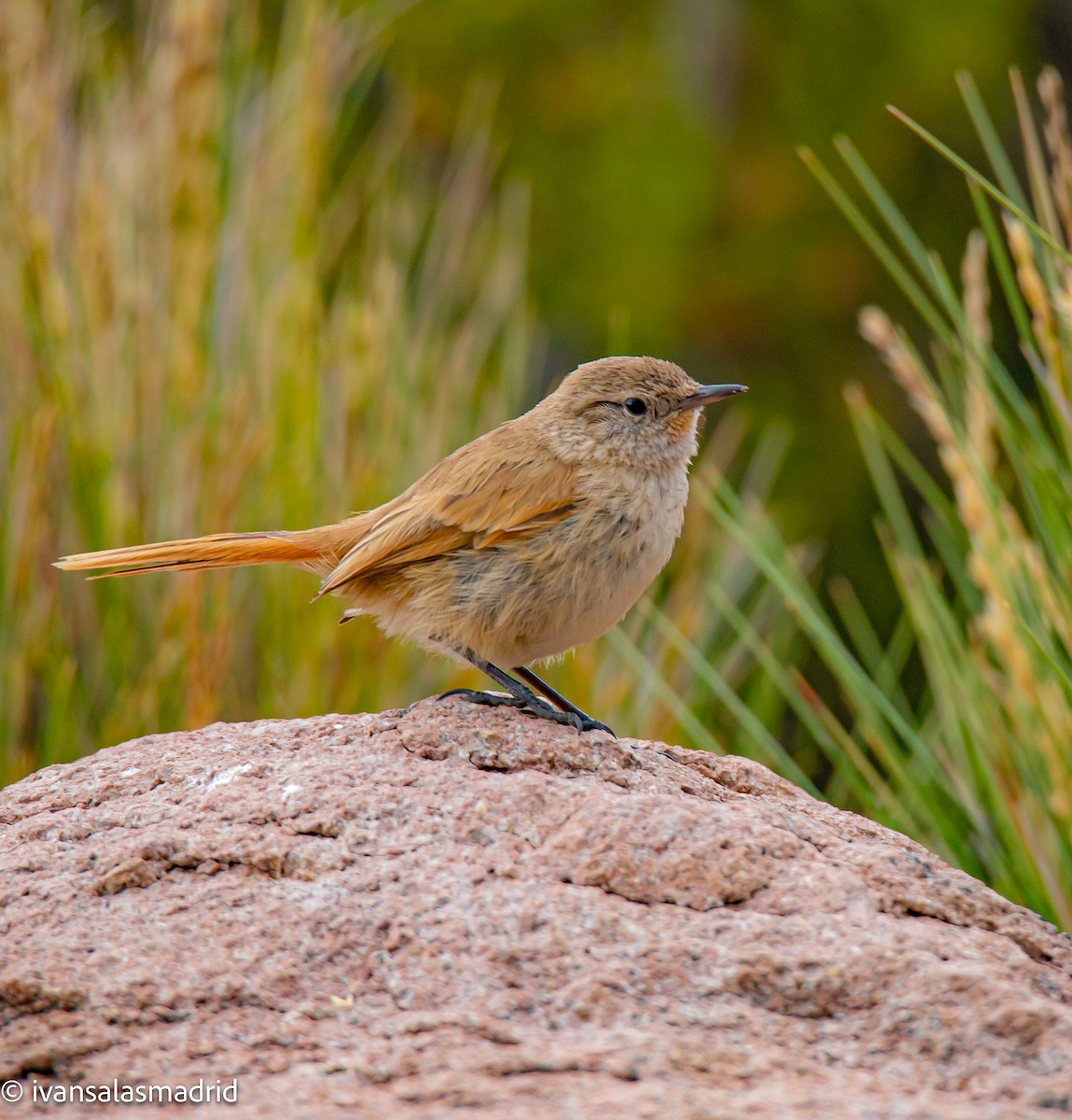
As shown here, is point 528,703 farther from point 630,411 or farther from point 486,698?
point 630,411

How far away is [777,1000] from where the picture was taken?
220 cm

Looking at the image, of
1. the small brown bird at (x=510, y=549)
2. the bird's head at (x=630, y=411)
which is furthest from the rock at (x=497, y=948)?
the bird's head at (x=630, y=411)

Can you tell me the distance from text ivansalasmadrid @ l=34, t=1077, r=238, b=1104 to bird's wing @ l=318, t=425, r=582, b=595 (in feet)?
5.02

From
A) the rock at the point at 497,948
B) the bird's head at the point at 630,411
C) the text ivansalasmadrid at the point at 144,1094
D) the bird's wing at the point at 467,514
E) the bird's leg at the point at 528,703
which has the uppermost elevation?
the bird's head at the point at 630,411

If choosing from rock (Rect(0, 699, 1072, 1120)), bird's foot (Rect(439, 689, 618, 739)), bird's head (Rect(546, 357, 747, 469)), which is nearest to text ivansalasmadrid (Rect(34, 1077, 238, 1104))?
rock (Rect(0, 699, 1072, 1120))

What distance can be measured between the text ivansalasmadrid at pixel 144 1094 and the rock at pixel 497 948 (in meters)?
0.01

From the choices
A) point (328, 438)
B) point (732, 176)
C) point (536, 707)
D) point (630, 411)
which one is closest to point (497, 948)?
point (536, 707)

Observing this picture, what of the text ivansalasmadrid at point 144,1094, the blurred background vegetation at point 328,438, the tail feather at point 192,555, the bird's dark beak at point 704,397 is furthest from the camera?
the bird's dark beak at point 704,397

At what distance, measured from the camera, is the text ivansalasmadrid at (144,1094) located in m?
1.98

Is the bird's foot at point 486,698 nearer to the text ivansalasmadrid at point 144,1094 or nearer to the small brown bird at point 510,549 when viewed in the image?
the small brown bird at point 510,549

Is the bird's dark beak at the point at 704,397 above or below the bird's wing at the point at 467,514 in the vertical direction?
above

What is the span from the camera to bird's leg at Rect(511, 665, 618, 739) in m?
3.07

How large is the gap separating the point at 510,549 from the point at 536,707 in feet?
1.29

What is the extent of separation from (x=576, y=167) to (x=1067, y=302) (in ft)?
24.9
